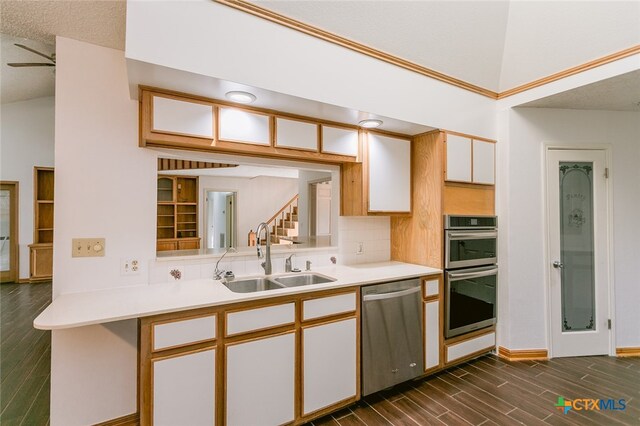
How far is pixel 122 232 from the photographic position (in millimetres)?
2074

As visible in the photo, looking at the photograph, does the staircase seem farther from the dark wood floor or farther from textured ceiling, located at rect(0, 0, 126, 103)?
textured ceiling, located at rect(0, 0, 126, 103)

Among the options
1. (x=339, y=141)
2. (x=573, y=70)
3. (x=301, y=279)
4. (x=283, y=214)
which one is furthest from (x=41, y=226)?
(x=573, y=70)

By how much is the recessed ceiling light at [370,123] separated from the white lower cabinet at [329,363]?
5.45ft

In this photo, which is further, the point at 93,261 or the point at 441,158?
Answer: the point at 441,158

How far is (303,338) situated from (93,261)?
1517mm

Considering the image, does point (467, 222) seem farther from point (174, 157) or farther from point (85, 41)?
point (85, 41)

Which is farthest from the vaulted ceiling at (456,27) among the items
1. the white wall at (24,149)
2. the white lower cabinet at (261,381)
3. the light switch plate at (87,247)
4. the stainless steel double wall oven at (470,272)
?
the white wall at (24,149)

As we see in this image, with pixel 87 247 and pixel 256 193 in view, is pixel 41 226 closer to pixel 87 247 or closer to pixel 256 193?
pixel 256 193

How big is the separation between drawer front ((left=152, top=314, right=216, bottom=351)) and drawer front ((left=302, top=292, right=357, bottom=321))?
2.05 ft

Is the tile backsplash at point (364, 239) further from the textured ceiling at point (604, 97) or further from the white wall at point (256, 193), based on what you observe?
the textured ceiling at point (604, 97)

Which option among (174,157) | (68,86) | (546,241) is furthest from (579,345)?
(68,86)

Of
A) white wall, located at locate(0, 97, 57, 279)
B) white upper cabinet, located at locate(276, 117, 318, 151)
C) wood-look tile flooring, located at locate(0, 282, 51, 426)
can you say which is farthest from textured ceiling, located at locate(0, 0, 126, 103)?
white wall, located at locate(0, 97, 57, 279)

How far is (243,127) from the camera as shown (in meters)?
2.19

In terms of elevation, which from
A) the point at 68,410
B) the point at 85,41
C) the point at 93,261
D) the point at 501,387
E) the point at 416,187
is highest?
the point at 85,41
